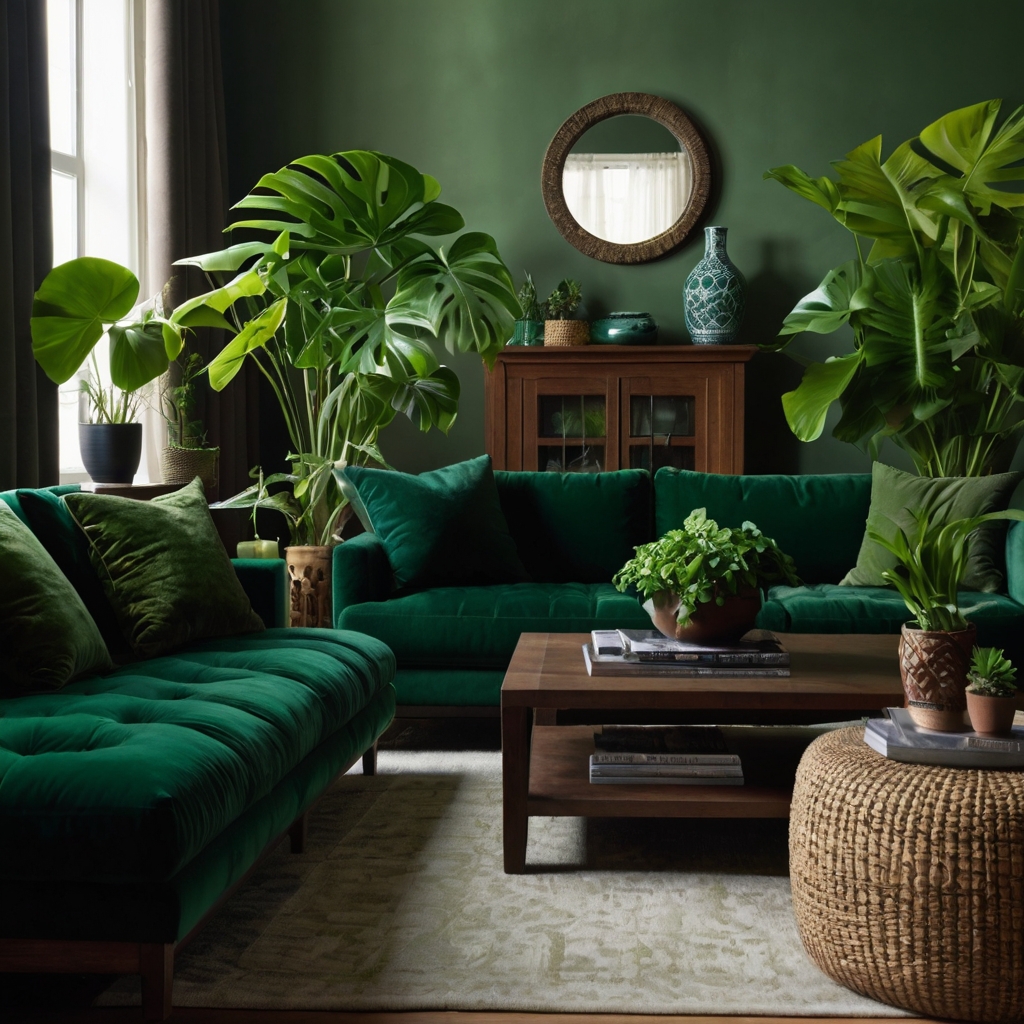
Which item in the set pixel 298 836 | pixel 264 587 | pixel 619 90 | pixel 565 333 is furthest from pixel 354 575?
pixel 619 90

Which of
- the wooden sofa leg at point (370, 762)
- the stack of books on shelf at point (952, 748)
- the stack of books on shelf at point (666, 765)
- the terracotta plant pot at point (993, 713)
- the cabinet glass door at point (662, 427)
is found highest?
the cabinet glass door at point (662, 427)

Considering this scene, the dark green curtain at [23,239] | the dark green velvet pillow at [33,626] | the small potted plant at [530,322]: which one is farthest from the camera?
the small potted plant at [530,322]

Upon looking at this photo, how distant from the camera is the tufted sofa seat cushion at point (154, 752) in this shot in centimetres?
140

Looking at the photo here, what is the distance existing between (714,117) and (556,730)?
3.46 metres

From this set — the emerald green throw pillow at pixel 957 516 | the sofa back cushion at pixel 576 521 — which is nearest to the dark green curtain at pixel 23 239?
the sofa back cushion at pixel 576 521

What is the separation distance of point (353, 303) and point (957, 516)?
6.81 ft

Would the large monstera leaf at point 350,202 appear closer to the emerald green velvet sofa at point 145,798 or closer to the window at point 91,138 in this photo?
the window at point 91,138

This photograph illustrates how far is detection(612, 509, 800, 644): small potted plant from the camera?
7.50 ft

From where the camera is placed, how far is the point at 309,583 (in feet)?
12.4

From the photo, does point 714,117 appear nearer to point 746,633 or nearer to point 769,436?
point 769,436

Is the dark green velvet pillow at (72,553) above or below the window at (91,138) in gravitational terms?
below

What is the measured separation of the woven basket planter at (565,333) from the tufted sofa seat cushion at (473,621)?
187 centimetres

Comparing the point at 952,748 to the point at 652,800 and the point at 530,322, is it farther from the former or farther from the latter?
the point at 530,322

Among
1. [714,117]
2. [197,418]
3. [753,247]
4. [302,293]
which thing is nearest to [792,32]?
[714,117]
